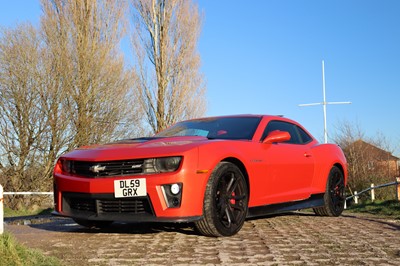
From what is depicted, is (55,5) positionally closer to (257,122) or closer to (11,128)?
(11,128)

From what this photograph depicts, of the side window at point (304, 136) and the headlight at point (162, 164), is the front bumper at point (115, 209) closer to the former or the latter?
the headlight at point (162, 164)

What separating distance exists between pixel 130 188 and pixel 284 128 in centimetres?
267

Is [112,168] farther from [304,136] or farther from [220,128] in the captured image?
[304,136]

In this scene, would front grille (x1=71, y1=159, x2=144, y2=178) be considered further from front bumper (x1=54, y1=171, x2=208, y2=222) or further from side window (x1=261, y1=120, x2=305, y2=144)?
side window (x1=261, y1=120, x2=305, y2=144)

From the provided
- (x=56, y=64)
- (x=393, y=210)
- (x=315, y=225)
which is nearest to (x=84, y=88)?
(x=56, y=64)

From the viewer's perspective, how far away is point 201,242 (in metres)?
4.42

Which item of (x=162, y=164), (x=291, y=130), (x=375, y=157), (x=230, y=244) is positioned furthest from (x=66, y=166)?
(x=375, y=157)

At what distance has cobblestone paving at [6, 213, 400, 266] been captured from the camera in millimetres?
3674

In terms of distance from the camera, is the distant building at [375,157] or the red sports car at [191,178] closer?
the red sports car at [191,178]

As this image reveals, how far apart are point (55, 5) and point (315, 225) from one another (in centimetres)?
1970

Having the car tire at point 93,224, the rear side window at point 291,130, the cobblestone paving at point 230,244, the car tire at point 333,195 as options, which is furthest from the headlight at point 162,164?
the car tire at point 333,195

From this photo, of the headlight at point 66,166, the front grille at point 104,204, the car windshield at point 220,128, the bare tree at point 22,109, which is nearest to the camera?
the front grille at point 104,204

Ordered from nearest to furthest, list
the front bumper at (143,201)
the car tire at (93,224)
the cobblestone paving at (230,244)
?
1. the cobblestone paving at (230,244)
2. the front bumper at (143,201)
3. the car tire at (93,224)

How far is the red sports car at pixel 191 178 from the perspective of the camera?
447 cm
